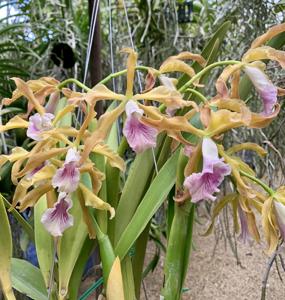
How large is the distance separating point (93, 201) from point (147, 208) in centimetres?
6

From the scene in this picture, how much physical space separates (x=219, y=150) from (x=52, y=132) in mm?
157

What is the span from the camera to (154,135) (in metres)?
0.37

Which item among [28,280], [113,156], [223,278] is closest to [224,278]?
[223,278]

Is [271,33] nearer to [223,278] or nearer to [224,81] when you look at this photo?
[224,81]

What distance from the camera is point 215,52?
51cm

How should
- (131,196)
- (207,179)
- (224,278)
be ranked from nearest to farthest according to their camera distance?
(207,179)
(131,196)
(224,278)

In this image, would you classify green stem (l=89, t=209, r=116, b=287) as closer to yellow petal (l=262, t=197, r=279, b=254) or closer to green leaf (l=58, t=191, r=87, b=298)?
green leaf (l=58, t=191, r=87, b=298)

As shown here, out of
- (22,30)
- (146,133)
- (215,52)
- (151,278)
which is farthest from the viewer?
(151,278)

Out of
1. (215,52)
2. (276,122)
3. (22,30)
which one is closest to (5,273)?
(215,52)

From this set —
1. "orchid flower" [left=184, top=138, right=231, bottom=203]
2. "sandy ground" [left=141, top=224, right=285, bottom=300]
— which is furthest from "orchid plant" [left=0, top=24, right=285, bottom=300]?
"sandy ground" [left=141, top=224, right=285, bottom=300]

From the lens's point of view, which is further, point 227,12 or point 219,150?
point 227,12

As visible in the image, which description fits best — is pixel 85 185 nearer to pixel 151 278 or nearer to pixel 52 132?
pixel 52 132

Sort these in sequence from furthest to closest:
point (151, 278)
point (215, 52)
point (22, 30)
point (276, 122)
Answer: point (151, 278) → point (22, 30) → point (276, 122) → point (215, 52)

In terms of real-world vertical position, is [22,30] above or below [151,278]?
above
